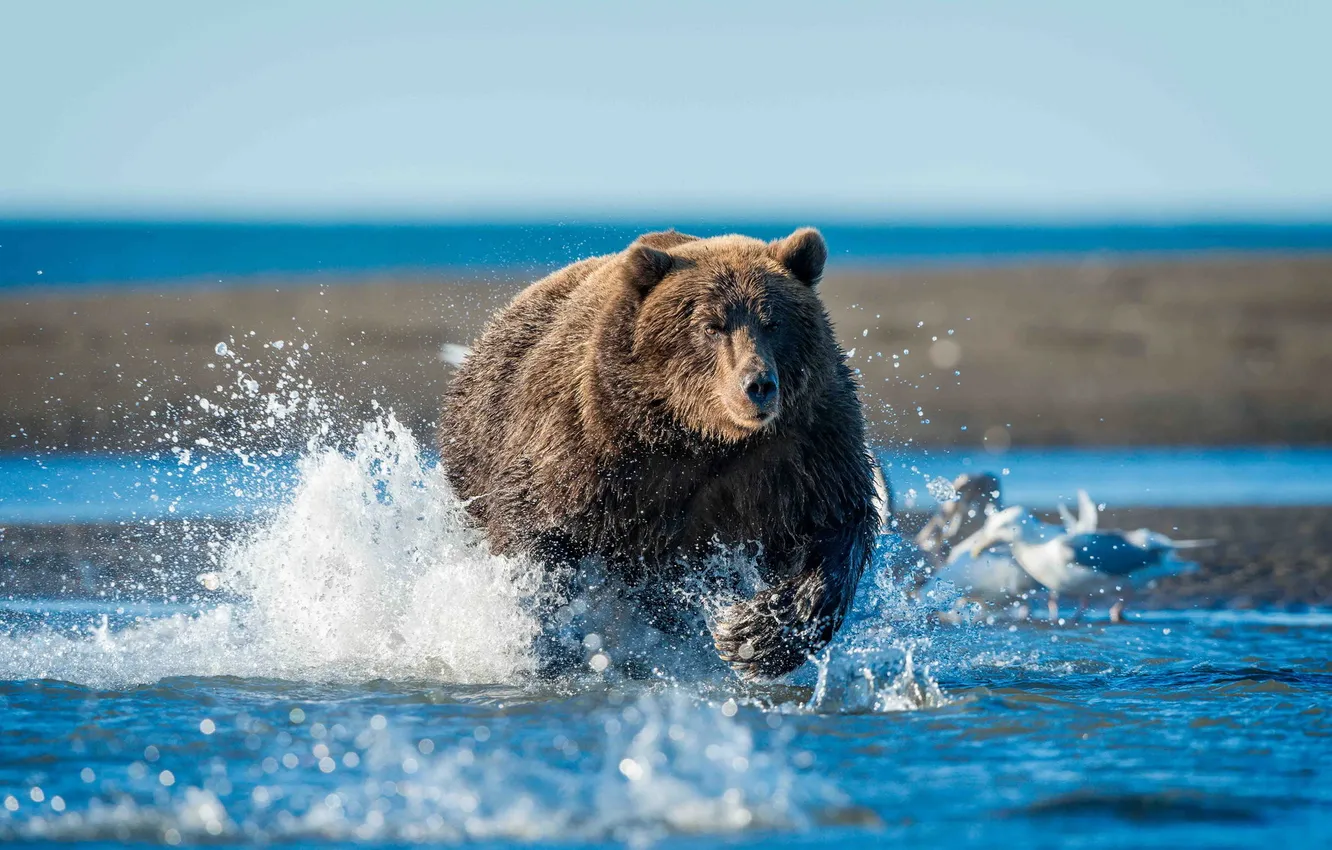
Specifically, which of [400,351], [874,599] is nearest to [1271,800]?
[874,599]

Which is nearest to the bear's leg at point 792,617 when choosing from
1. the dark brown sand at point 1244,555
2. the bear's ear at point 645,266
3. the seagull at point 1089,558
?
the bear's ear at point 645,266

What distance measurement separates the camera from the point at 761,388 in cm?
541

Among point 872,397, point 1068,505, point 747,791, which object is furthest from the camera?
point 872,397

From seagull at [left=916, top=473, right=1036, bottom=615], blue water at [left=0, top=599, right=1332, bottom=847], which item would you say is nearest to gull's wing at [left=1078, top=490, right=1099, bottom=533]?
seagull at [left=916, top=473, right=1036, bottom=615]

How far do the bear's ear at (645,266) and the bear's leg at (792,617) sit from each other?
1.23 metres

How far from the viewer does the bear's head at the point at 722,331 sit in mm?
5660

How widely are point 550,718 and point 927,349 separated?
16.2 metres

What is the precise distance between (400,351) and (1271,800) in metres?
16.7

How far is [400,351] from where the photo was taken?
20.3 metres

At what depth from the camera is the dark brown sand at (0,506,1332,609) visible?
827cm

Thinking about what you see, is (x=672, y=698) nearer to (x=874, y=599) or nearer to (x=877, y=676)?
(x=877, y=676)

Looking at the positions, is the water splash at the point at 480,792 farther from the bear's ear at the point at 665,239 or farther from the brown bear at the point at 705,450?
the bear's ear at the point at 665,239

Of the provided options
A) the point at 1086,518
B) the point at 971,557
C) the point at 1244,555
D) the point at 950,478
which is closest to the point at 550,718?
the point at 971,557

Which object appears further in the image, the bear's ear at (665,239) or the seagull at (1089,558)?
the seagull at (1089,558)
